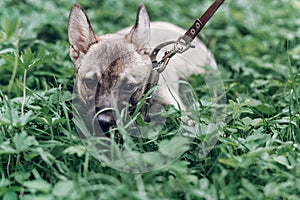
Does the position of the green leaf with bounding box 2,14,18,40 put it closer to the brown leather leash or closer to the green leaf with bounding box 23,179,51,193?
the green leaf with bounding box 23,179,51,193

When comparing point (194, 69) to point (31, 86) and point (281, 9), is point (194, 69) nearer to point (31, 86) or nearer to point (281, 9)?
point (31, 86)

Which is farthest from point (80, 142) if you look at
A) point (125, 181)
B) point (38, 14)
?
point (38, 14)

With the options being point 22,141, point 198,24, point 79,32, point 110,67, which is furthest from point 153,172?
point 79,32

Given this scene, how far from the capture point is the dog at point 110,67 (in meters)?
2.93

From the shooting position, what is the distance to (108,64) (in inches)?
119

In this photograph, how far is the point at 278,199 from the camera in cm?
245

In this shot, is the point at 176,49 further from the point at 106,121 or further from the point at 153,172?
the point at 153,172

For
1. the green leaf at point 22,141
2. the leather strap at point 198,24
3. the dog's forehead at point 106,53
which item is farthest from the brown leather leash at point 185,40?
the green leaf at point 22,141

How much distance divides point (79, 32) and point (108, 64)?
382 millimetres

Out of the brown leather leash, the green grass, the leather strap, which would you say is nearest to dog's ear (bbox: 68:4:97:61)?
the green grass

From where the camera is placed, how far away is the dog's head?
294cm

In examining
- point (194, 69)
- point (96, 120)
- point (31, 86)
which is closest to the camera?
point (96, 120)

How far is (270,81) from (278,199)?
1.51 meters

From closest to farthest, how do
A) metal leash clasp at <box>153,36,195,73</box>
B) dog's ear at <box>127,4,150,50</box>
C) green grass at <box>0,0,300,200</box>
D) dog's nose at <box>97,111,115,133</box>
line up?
green grass at <box>0,0,300,200</box> → dog's nose at <box>97,111,115,133</box> → metal leash clasp at <box>153,36,195,73</box> → dog's ear at <box>127,4,150,50</box>
